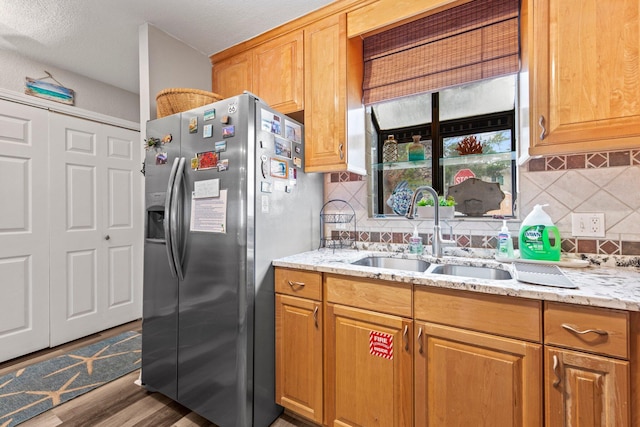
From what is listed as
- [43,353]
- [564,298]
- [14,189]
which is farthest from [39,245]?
[564,298]

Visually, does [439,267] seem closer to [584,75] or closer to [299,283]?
[299,283]

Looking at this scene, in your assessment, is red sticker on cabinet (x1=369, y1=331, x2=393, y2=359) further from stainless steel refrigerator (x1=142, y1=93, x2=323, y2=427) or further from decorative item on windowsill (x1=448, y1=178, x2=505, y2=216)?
decorative item on windowsill (x1=448, y1=178, x2=505, y2=216)

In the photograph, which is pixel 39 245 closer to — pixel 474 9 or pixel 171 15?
pixel 171 15

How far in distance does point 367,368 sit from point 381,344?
0.14 metres

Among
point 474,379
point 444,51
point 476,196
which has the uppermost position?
point 444,51

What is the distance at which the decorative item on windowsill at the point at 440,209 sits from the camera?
1712mm

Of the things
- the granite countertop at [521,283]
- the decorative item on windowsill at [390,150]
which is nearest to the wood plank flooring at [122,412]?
the granite countertop at [521,283]

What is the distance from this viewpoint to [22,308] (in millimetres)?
2291

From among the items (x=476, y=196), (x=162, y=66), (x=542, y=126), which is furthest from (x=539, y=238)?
(x=162, y=66)

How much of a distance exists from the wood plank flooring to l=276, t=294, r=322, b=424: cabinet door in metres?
0.18

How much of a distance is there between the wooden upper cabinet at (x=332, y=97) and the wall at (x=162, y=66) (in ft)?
3.22

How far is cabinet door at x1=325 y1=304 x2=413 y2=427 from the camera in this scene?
1.24 meters

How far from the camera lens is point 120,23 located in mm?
2018

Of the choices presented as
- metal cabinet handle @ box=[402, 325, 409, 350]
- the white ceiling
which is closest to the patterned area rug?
metal cabinet handle @ box=[402, 325, 409, 350]
